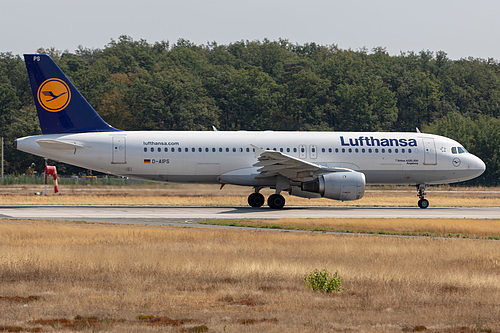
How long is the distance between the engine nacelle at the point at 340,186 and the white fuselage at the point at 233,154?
9.73ft

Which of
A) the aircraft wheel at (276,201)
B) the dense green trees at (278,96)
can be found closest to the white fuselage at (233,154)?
the aircraft wheel at (276,201)

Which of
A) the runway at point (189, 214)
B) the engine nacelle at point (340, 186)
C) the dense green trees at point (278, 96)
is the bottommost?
the runway at point (189, 214)

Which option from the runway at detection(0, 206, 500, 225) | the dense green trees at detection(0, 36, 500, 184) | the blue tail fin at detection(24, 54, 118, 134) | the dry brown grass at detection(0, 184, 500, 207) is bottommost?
the runway at detection(0, 206, 500, 225)

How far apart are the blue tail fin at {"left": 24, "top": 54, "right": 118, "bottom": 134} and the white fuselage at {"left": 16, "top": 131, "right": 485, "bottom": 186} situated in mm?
581

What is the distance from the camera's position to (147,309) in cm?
1127

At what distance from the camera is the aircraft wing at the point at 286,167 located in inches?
1298

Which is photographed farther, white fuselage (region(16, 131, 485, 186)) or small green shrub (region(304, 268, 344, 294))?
white fuselage (region(16, 131, 485, 186))

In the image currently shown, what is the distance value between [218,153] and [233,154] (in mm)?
773

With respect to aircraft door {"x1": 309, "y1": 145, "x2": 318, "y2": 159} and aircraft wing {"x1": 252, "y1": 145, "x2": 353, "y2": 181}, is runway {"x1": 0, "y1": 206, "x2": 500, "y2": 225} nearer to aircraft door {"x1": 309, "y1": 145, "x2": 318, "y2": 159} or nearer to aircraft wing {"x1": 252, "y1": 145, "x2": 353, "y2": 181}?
aircraft wing {"x1": 252, "y1": 145, "x2": 353, "y2": 181}

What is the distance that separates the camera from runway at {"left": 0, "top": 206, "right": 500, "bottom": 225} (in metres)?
28.8

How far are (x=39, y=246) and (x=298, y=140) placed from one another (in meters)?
20.0

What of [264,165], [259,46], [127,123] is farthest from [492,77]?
[264,165]

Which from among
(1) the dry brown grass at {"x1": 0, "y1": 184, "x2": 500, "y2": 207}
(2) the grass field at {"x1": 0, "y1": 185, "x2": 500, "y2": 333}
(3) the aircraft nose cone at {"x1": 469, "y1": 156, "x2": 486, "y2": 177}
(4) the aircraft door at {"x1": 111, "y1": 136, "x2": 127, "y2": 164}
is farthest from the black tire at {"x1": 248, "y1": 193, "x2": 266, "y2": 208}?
(3) the aircraft nose cone at {"x1": 469, "y1": 156, "x2": 486, "y2": 177}

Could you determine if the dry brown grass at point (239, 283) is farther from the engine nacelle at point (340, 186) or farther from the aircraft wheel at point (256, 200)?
the aircraft wheel at point (256, 200)
